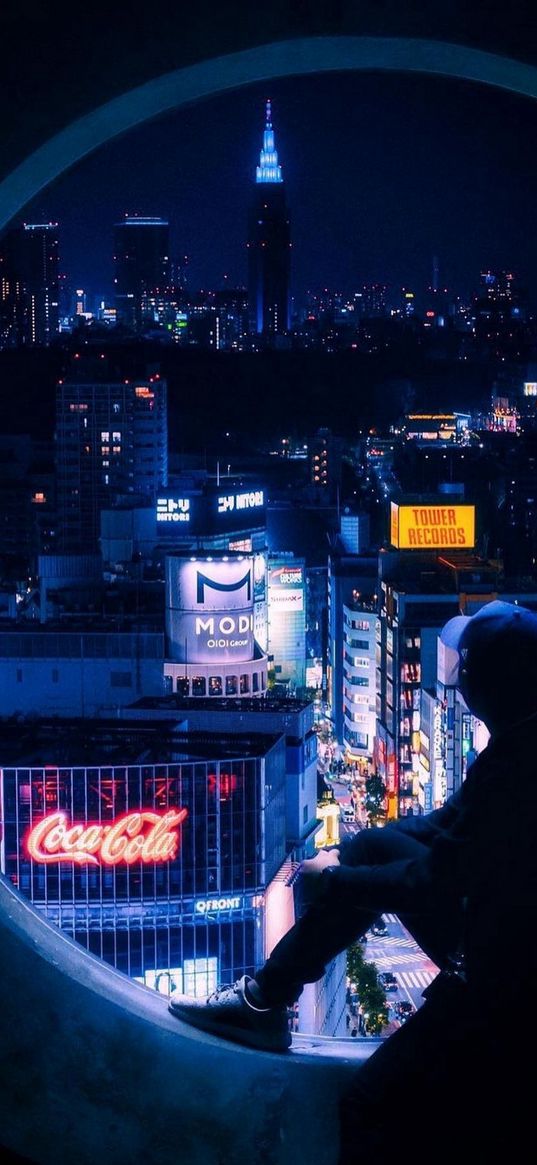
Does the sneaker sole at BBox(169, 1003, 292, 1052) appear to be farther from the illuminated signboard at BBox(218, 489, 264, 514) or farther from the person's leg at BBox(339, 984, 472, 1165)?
the illuminated signboard at BBox(218, 489, 264, 514)

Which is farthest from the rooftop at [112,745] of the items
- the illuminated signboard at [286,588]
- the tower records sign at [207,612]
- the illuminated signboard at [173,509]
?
the illuminated signboard at [173,509]

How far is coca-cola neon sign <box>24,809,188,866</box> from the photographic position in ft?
25.1

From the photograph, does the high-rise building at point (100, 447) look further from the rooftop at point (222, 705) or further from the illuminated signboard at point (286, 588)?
the rooftop at point (222, 705)

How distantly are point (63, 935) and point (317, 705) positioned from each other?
52.5 ft

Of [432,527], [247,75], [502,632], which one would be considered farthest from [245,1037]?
[432,527]

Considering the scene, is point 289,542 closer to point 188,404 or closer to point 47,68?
point 188,404

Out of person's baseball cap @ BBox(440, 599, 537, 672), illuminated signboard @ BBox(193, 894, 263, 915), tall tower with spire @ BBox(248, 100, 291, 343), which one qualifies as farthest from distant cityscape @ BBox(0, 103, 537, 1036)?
tall tower with spire @ BBox(248, 100, 291, 343)

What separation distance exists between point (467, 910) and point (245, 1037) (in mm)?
302

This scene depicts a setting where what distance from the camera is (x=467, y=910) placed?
103 centimetres

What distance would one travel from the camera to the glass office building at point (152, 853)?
7.67 m

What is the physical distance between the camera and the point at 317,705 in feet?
56.7

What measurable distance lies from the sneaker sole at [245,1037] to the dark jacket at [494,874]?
0.26 meters

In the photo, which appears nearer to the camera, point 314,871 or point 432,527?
point 314,871

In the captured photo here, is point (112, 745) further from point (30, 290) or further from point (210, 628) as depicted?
point (30, 290)
